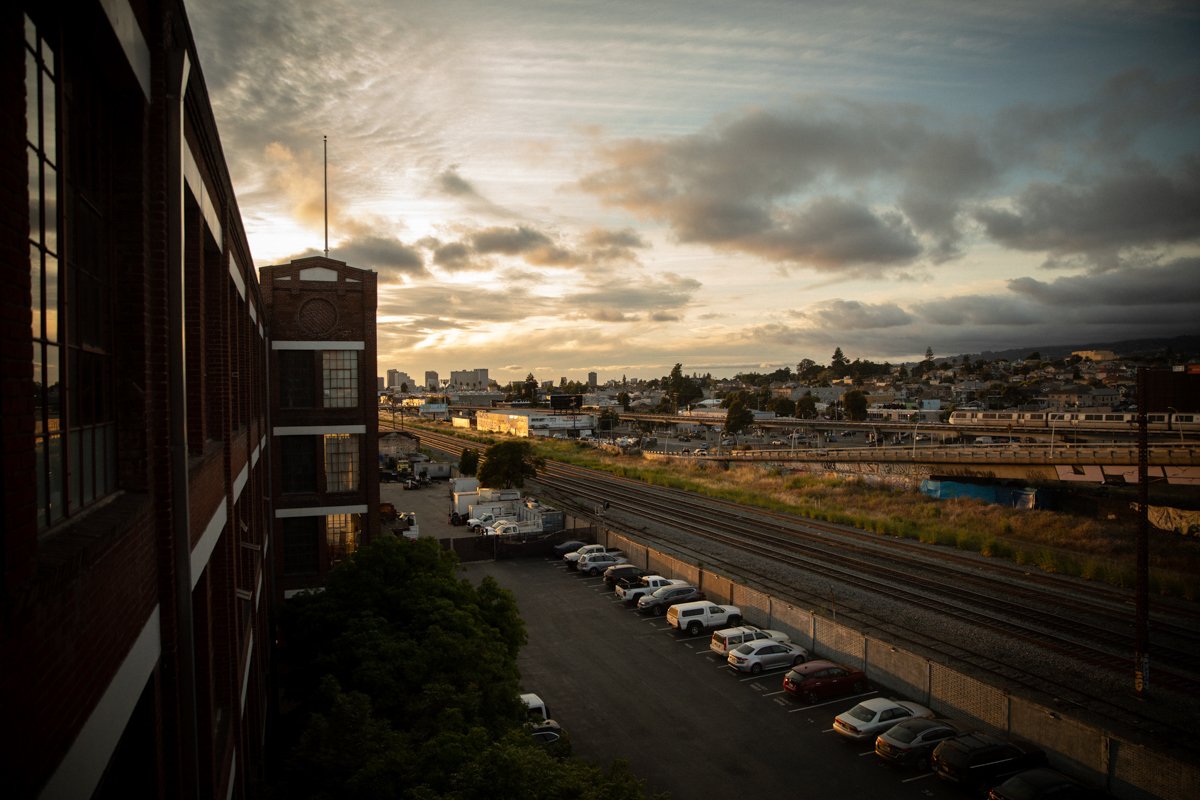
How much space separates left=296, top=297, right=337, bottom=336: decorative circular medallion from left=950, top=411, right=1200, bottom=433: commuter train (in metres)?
65.7

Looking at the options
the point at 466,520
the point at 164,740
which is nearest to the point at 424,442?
the point at 466,520

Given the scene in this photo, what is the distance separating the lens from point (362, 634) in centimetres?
1302

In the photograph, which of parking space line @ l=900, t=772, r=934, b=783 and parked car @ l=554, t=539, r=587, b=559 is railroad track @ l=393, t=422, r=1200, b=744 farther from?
parking space line @ l=900, t=772, r=934, b=783

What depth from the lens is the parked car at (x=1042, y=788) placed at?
13.8 m

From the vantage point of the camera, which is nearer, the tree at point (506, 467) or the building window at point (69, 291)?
the building window at point (69, 291)

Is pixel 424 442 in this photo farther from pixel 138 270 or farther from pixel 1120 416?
pixel 138 270

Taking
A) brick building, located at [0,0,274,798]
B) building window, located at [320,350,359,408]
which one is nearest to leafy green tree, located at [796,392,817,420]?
building window, located at [320,350,359,408]

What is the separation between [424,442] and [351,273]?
9625cm

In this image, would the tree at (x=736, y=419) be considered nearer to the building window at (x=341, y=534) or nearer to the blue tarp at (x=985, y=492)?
the blue tarp at (x=985, y=492)

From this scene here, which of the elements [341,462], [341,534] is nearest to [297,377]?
[341,462]

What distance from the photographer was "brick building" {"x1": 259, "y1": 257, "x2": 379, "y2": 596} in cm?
2512

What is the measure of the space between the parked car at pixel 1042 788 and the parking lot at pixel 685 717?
1412 mm

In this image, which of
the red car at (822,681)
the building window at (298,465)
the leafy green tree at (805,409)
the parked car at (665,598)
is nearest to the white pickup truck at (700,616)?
the parked car at (665,598)

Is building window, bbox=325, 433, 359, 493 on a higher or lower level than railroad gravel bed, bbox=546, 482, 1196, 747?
higher
